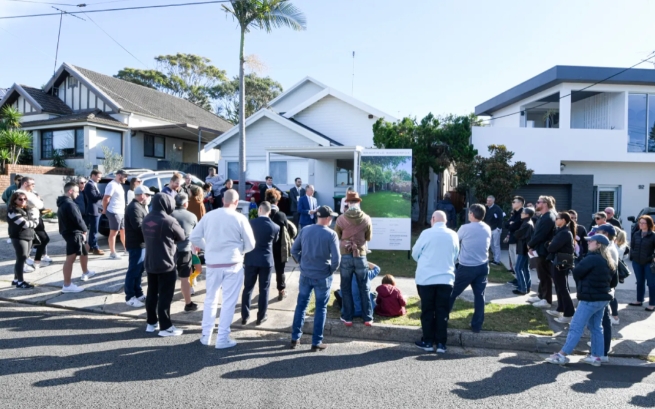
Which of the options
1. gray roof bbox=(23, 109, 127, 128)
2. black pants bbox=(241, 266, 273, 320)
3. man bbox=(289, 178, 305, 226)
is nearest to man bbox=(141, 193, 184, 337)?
black pants bbox=(241, 266, 273, 320)

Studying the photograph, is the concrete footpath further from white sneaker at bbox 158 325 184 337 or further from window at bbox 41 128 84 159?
window at bbox 41 128 84 159

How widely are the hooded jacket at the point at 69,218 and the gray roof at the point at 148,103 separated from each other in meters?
18.7

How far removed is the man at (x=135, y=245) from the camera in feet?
22.5

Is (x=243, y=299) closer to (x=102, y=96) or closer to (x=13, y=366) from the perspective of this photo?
(x=13, y=366)

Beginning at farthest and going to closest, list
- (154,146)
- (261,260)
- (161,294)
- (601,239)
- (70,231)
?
(154,146) → (70,231) → (261,260) → (161,294) → (601,239)

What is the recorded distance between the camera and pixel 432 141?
49.8 feet

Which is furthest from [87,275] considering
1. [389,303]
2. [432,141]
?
[432,141]

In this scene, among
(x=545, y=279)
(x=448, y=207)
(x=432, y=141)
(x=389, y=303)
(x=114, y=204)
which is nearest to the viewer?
(x=389, y=303)

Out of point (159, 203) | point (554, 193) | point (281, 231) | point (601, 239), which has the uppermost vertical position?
point (554, 193)

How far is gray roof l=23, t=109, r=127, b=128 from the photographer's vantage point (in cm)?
2237

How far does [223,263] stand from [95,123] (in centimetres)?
2034

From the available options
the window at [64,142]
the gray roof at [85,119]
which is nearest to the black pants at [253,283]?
the gray roof at [85,119]

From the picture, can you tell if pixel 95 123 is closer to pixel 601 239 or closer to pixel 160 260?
pixel 160 260

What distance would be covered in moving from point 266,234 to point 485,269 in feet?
10.7
